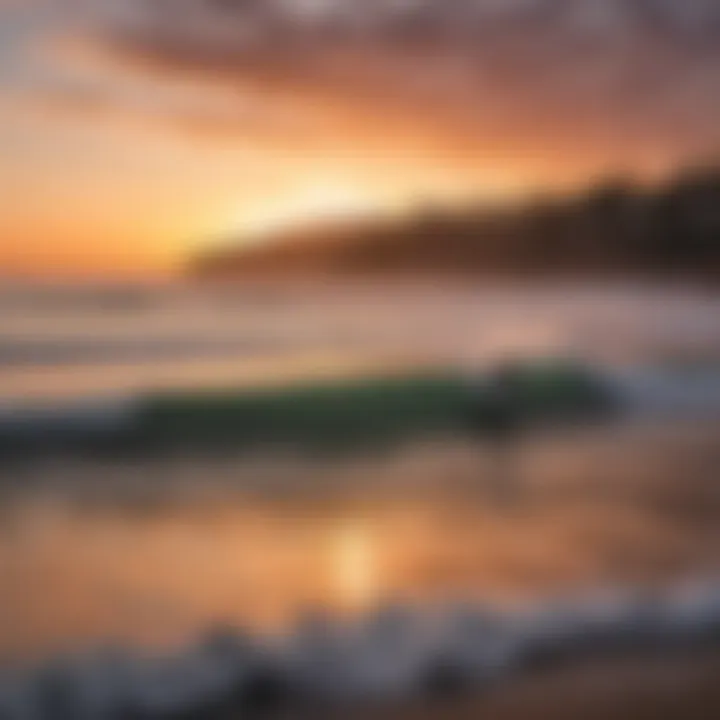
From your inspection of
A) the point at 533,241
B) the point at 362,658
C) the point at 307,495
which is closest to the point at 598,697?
the point at 362,658

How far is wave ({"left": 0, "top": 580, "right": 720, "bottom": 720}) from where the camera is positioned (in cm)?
67

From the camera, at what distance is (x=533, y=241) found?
0.98m

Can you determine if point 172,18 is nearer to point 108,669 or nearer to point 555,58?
point 555,58

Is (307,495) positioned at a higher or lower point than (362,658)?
higher

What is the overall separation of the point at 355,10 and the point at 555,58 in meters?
0.19

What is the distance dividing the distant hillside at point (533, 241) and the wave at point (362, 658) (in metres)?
0.30

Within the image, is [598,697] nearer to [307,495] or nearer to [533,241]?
[307,495]

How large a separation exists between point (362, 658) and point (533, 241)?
1.40 ft

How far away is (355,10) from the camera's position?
933mm

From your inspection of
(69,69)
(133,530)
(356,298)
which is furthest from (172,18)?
(133,530)

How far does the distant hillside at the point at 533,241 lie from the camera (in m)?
0.91

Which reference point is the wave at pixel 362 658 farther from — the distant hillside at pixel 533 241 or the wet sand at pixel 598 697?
the distant hillside at pixel 533 241

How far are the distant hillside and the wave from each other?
0.99ft

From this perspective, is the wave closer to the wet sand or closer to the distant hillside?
the wet sand
